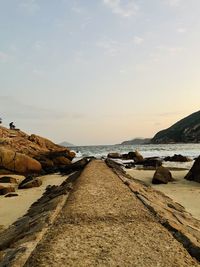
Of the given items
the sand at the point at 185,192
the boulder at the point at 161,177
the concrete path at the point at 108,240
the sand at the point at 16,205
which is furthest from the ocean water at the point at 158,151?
the concrete path at the point at 108,240

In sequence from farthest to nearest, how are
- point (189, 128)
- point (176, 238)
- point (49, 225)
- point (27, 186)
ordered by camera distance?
point (189, 128)
point (27, 186)
point (49, 225)
point (176, 238)

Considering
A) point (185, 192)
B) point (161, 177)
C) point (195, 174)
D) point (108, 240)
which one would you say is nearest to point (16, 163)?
point (161, 177)

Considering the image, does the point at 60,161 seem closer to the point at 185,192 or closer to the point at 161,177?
the point at 161,177

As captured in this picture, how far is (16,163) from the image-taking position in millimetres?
33781

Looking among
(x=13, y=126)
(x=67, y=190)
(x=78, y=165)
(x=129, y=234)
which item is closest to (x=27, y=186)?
(x=67, y=190)

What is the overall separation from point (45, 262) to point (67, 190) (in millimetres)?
9029

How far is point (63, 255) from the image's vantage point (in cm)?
705

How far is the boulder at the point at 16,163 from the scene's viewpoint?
3350 cm

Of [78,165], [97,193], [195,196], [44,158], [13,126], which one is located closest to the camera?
[97,193]

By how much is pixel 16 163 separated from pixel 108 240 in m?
27.0

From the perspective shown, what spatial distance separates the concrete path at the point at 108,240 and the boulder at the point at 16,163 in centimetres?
2270

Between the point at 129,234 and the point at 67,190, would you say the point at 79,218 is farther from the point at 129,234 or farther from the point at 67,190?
the point at 67,190

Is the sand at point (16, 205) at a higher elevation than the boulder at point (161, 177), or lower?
lower

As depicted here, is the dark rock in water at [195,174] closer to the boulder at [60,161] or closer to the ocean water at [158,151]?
the boulder at [60,161]
